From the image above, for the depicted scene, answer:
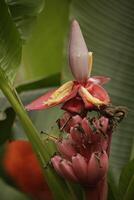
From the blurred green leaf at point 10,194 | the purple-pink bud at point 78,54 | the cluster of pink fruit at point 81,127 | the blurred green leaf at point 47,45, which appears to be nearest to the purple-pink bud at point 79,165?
the cluster of pink fruit at point 81,127

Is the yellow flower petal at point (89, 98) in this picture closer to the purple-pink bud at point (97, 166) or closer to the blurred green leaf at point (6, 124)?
the purple-pink bud at point (97, 166)

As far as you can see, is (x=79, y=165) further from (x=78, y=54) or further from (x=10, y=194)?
(x=10, y=194)

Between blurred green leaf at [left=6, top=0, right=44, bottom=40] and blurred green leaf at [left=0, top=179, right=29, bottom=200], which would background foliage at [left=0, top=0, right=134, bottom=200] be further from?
blurred green leaf at [left=0, top=179, right=29, bottom=200]

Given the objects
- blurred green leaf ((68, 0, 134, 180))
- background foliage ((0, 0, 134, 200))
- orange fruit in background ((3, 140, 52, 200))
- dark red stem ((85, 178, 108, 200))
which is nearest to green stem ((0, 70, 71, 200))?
dark red stem ((85, 178, 108, 200))

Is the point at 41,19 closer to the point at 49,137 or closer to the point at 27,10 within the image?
the point at 27,10

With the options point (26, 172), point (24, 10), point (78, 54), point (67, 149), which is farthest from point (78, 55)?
point (26, 172)
